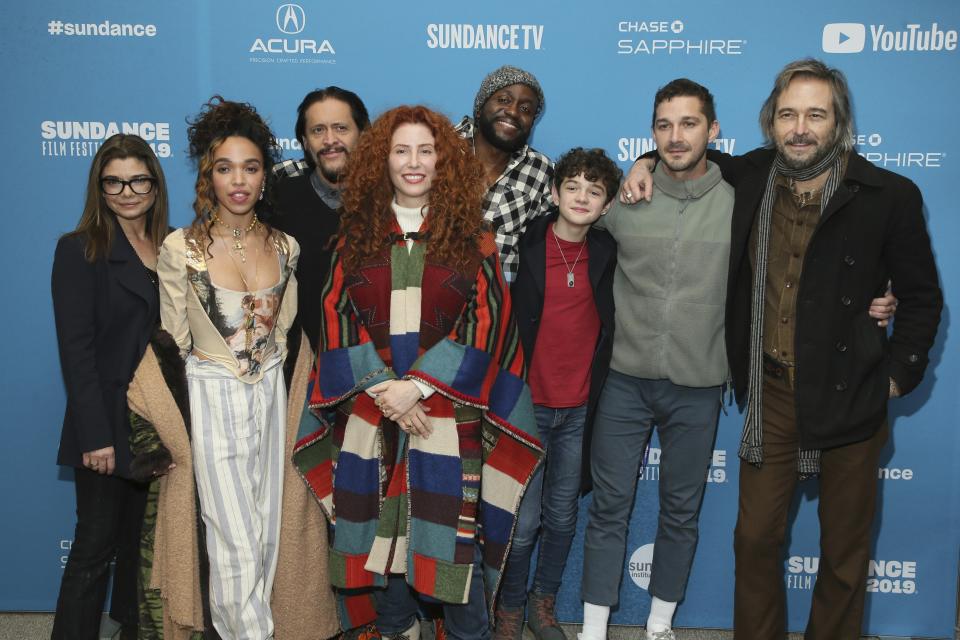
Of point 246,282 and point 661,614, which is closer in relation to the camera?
point 246,282

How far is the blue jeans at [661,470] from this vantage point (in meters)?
2.79

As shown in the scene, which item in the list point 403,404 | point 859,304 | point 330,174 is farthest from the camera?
point 330,174

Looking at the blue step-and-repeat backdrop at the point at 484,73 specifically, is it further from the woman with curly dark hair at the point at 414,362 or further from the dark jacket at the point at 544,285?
the woman with curly dark hair at the point at 414,362

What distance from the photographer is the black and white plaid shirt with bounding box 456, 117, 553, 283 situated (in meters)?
2.84

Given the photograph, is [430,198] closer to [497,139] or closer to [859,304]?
[497,139]

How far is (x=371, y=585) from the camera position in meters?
2.61

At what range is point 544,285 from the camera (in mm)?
2766

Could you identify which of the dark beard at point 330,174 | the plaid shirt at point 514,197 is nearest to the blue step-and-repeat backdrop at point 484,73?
the plaid shirt at point 514,197

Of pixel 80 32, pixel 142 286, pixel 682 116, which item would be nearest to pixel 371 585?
pixel 142 286

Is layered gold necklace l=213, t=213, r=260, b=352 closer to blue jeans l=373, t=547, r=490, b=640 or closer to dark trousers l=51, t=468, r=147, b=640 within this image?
dark trousers l=51, t=468, r=147, b=640

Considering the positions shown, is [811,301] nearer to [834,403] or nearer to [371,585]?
[834,403]

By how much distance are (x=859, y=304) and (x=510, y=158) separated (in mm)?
1302

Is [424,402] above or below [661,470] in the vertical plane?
above

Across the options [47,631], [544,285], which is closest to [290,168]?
[544,285]
